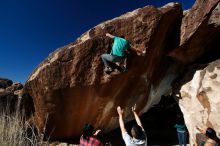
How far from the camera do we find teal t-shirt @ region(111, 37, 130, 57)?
29.1 ft

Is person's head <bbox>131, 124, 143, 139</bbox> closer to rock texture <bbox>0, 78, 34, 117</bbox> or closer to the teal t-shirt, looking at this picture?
the teal t-shirt

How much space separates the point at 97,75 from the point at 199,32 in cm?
359

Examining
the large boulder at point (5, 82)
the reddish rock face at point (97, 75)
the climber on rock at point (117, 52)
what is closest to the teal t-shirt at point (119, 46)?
the climber on rock at point (117, 52)

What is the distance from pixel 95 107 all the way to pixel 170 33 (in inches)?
143

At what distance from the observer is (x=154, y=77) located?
429 inches

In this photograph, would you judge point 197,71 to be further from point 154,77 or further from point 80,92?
point 80,92

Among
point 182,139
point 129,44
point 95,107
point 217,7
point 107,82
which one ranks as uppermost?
point 217,7

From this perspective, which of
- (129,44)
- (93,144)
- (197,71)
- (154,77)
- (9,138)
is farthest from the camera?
(154,77)

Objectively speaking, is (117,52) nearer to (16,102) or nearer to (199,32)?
(199,32)

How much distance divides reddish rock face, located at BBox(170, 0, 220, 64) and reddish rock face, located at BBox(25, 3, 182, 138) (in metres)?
0.35

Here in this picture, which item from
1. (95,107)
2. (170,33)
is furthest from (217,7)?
(95,107)

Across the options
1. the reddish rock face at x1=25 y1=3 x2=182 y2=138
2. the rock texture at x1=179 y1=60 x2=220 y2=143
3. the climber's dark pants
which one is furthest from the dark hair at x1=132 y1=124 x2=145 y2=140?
the reddish rock face at x1=25 y1=3 x2=182 y2=138

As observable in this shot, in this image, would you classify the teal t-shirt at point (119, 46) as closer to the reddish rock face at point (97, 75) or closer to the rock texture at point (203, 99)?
the reddish rock face at point (97, 75)

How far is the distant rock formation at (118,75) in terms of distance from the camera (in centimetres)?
953
